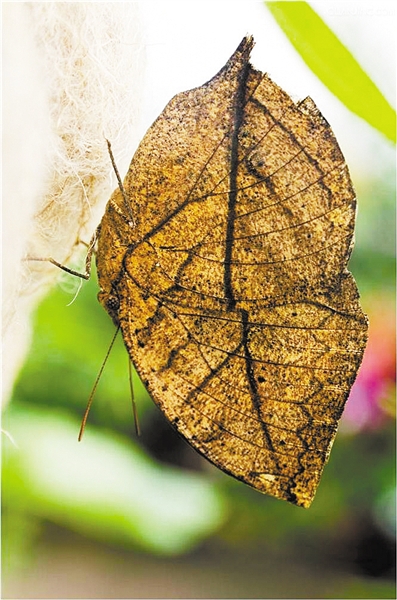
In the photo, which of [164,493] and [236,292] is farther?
[164,493]

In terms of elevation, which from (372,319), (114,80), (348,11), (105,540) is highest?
(348,11)

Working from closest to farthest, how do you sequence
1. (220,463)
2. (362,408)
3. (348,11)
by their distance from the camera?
1. (220,463)
2. (348,11)
3. (362,408)

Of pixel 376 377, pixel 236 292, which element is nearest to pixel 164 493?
pixel 376 377

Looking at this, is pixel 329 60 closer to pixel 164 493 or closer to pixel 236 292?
pixel 236 292

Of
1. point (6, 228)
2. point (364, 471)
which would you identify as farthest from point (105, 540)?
point (6, 228)

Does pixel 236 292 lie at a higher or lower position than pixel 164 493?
higher

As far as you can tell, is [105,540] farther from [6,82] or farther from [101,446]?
[6,82]
